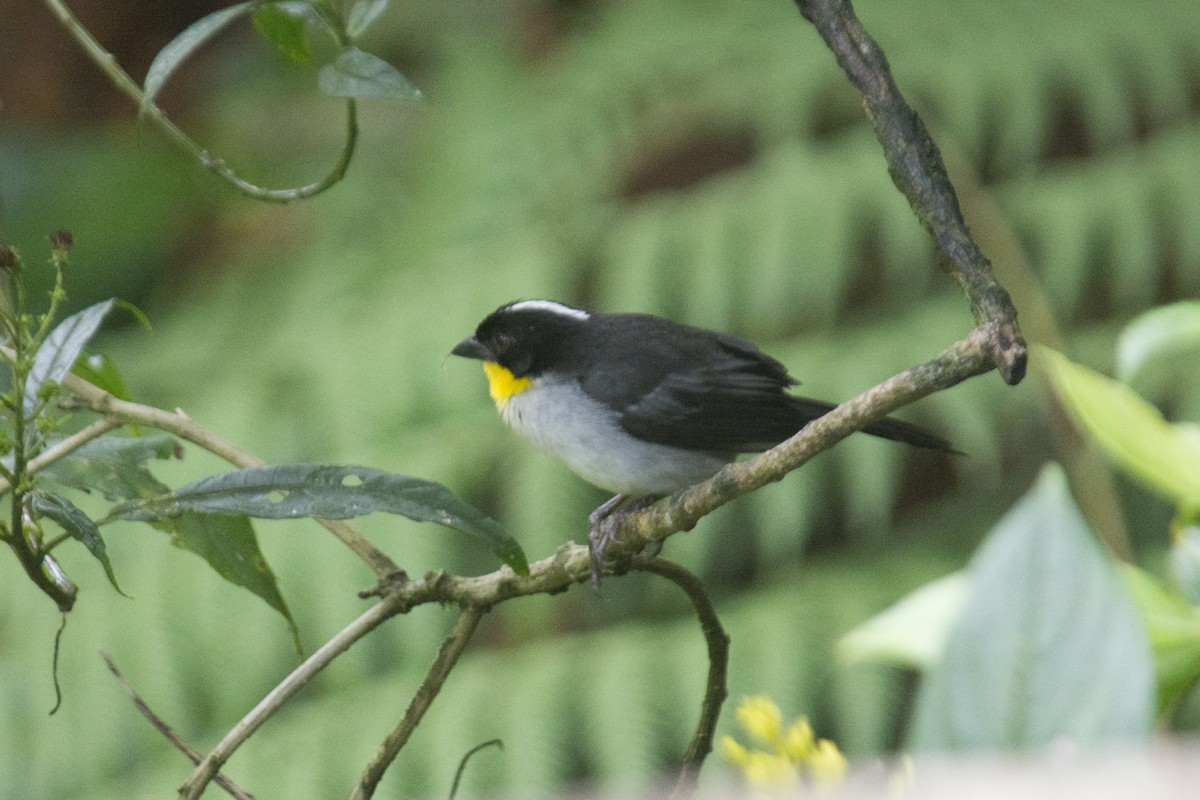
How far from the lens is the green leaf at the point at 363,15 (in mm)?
1159

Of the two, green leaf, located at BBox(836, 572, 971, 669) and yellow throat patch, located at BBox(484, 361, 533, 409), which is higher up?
yellow throat patch, located at BBox(484, 361, 533, 409)

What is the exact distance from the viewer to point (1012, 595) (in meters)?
0.94

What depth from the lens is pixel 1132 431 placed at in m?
1.29

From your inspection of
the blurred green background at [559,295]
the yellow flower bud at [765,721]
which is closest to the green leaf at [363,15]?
the yellow flower bud at [765,721]

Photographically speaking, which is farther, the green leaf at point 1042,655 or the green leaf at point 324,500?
the green leaf at point 324,500

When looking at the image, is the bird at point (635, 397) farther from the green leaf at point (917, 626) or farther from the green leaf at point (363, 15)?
the green leaf at point (363, 15)

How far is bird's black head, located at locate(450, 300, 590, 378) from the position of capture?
2.24 metres

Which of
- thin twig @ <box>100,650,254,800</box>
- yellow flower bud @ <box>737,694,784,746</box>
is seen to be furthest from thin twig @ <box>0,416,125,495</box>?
yellow flower bud @ <box>737,694,784,746</box>

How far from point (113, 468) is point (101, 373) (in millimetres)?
117

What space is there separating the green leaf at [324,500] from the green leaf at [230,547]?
47 millimetres

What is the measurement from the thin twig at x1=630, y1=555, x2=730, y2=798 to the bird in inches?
27.4

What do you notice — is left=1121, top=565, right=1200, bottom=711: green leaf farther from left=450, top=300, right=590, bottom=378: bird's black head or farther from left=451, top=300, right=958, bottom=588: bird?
left=450, top=300, right=590, bottom=378: bird's black head

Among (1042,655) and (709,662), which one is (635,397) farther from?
(1042,655)

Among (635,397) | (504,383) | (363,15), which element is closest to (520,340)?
(504,383)
